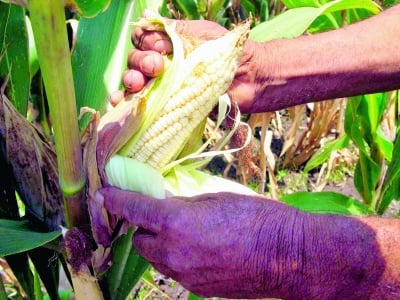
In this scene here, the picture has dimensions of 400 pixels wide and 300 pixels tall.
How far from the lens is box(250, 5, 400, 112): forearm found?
121 centimetres

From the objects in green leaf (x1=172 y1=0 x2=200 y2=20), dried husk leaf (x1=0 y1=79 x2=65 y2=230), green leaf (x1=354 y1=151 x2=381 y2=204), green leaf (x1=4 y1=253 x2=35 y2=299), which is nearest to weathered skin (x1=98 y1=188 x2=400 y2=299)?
dried husk leaf (x1=0 y1=79 x2=65 y2=230)

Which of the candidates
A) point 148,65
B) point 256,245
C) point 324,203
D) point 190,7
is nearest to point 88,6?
point 148,65

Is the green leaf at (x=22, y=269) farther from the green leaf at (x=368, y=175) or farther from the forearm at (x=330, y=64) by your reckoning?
the green leaf at (x=368, y=175)

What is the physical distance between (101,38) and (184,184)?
0.29 metres

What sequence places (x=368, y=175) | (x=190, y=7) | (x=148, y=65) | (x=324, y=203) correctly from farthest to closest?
(x=190, y=7) < (x=368, y=175) < (x=324, y=203) < (x=148, y=65)

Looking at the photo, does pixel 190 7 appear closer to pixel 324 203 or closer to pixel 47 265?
pixel 324 203

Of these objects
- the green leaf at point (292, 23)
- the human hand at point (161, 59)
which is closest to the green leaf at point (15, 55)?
the human hand at point (161, 59)

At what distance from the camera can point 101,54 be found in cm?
99

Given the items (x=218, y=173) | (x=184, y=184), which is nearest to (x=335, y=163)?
(x=218, y=173)

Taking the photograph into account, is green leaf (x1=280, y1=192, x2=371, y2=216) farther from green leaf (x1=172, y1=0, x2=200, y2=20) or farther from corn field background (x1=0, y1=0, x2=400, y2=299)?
green leaf (x1=172, y1=0, x2=200, y2=20)

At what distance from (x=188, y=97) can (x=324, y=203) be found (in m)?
0.79

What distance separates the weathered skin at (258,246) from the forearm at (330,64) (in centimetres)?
43

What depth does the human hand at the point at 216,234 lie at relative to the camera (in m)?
0.81

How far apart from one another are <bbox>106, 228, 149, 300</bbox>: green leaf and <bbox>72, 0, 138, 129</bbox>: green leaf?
0.67 ft
